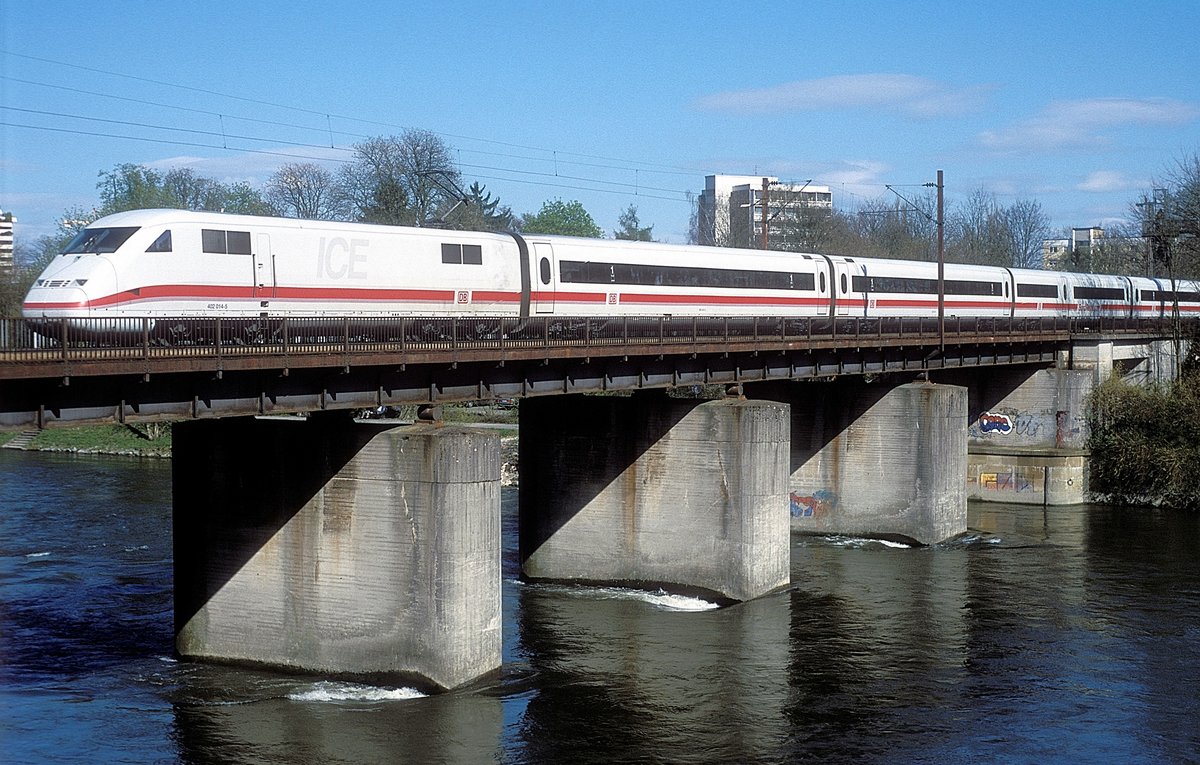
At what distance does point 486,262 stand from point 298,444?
10840mm

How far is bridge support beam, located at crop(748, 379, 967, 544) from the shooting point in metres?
51.2

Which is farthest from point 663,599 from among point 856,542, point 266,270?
point 266,270

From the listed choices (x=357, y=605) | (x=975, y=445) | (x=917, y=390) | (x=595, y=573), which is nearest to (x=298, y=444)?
(x=357, y=605)

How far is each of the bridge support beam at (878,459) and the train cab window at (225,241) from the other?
26951 millimetres

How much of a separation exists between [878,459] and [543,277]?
17.3 m

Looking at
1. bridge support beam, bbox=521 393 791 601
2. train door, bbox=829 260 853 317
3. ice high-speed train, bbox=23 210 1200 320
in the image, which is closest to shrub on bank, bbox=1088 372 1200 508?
ice high-speed train, bbox=23 210 1200 320

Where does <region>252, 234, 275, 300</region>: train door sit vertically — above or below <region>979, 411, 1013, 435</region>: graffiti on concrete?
above

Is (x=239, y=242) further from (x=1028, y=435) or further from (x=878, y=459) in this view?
(x=1028, y=435)

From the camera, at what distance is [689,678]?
31297mm

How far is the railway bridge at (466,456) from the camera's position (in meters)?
27.0

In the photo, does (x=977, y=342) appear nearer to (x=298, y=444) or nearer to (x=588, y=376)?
(x=588, y=376)

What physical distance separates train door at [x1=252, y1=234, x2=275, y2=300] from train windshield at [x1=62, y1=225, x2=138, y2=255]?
3.43 meters

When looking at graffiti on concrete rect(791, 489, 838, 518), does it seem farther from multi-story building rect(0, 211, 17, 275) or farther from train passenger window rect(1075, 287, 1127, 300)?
multi-story building rect(0, 211, 17, 275)

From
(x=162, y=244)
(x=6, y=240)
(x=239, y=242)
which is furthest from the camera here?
(x=6, y=240)
